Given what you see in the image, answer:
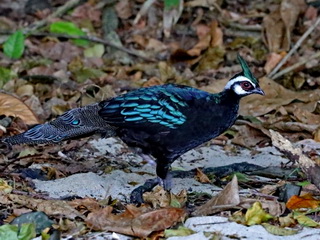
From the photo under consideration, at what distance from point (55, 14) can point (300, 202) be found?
5.49m

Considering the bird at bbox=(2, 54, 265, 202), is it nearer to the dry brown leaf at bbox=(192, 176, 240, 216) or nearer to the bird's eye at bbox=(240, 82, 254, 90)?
the bird's eye at bbox=(240, 82, 254, 90)

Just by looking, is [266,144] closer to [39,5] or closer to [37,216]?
[37,216]

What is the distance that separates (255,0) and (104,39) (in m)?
1.92

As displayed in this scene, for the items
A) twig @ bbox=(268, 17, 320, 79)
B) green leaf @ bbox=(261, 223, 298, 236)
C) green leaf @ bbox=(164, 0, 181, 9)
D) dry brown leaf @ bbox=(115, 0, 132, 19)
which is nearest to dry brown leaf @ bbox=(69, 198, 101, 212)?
green leaf @ bbox=(261, 223, 298, 236)

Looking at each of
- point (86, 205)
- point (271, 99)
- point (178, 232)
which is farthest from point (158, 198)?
point (271, 99)

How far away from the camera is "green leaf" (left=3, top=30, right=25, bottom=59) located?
28.1 feet

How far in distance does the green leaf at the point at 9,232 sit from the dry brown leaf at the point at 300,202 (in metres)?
1.57

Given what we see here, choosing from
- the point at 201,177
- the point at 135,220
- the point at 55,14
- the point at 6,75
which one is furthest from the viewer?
the point at 55,14

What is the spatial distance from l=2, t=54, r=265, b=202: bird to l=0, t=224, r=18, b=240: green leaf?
1188 millimetres

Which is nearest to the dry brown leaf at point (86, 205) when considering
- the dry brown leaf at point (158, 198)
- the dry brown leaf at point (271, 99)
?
the dry brown leaf at point (158, 198)

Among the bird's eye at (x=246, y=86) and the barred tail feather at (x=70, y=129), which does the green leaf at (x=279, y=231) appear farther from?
the barred tail feather at (x=70, y=129)

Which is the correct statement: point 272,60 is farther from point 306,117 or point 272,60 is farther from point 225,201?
point 225,201

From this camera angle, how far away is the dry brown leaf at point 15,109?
661cm

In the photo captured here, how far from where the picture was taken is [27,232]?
4180 millimetres
